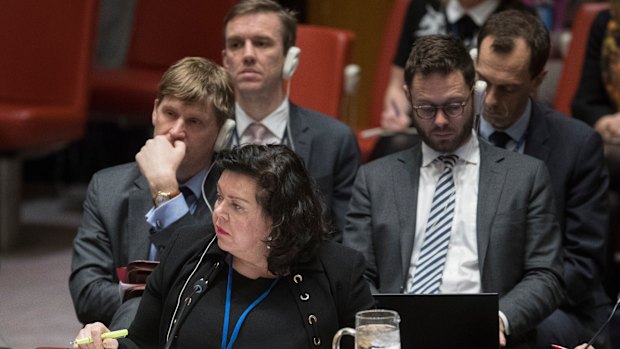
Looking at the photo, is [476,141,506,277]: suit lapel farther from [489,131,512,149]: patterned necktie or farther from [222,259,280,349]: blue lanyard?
[222,259,280,349]: blue lanyard

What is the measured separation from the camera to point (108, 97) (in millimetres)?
6215

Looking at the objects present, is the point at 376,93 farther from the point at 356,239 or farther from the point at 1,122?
the point at 356,239

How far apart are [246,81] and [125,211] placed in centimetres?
71

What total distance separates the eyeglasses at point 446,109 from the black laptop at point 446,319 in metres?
0.71

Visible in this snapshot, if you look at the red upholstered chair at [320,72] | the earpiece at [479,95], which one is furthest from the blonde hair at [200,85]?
the red upholstered chair at [320,72]

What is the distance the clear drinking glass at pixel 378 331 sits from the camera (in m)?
2.28

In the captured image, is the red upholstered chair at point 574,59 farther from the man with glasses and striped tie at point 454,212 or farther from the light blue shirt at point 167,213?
the light blue shirt at point 167,213

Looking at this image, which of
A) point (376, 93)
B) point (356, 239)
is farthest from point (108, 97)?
point (356, 239)

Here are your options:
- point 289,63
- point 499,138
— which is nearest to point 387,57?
point 289,63

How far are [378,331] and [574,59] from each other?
2.89m

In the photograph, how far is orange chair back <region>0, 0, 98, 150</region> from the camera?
5.56m

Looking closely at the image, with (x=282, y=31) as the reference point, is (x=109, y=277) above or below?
below

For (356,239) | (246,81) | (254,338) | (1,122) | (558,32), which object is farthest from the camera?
(558,32)

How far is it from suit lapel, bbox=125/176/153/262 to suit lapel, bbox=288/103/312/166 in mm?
603
